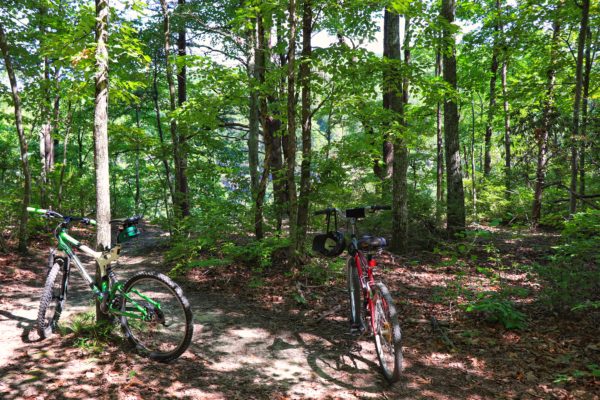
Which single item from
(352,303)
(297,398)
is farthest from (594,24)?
(297,398)

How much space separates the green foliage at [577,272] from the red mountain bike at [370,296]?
8.80 feet

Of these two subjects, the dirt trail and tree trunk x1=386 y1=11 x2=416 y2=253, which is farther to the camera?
tree trunk x1=386 y1=11 x2=416 y2=253

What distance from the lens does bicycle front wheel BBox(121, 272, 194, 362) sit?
348cm

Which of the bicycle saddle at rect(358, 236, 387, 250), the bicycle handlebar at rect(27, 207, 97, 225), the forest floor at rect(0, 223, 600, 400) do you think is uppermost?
the bicycle handlebar at rect(27, 207, 97, 225)

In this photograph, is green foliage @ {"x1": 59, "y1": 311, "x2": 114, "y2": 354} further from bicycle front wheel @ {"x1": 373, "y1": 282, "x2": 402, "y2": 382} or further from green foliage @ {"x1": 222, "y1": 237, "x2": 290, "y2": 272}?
green foliage @ {"x1": 222, "y1": 237, "x2": 290, "y2": 272}

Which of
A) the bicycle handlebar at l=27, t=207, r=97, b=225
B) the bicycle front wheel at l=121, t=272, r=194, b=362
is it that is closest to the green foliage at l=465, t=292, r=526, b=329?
the bicycle front wheel at l=121, t=272, r=194, b=362

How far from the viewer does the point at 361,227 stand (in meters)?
10.5

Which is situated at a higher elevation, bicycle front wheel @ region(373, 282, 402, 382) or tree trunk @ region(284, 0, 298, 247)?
tree trunk @ region(284, 0, 298, 247)

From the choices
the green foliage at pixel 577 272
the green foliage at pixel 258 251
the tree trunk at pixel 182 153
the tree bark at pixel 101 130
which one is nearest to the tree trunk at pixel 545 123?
the green foliage at pixel 577 272

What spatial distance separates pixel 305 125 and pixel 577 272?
200 inches

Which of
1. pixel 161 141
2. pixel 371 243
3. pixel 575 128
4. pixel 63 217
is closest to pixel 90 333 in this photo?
pixel 63 217

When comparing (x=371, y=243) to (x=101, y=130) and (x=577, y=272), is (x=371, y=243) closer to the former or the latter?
(x=577, y=272)

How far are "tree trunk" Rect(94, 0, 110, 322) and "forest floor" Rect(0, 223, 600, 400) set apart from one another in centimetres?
80

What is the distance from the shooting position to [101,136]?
395 cm
